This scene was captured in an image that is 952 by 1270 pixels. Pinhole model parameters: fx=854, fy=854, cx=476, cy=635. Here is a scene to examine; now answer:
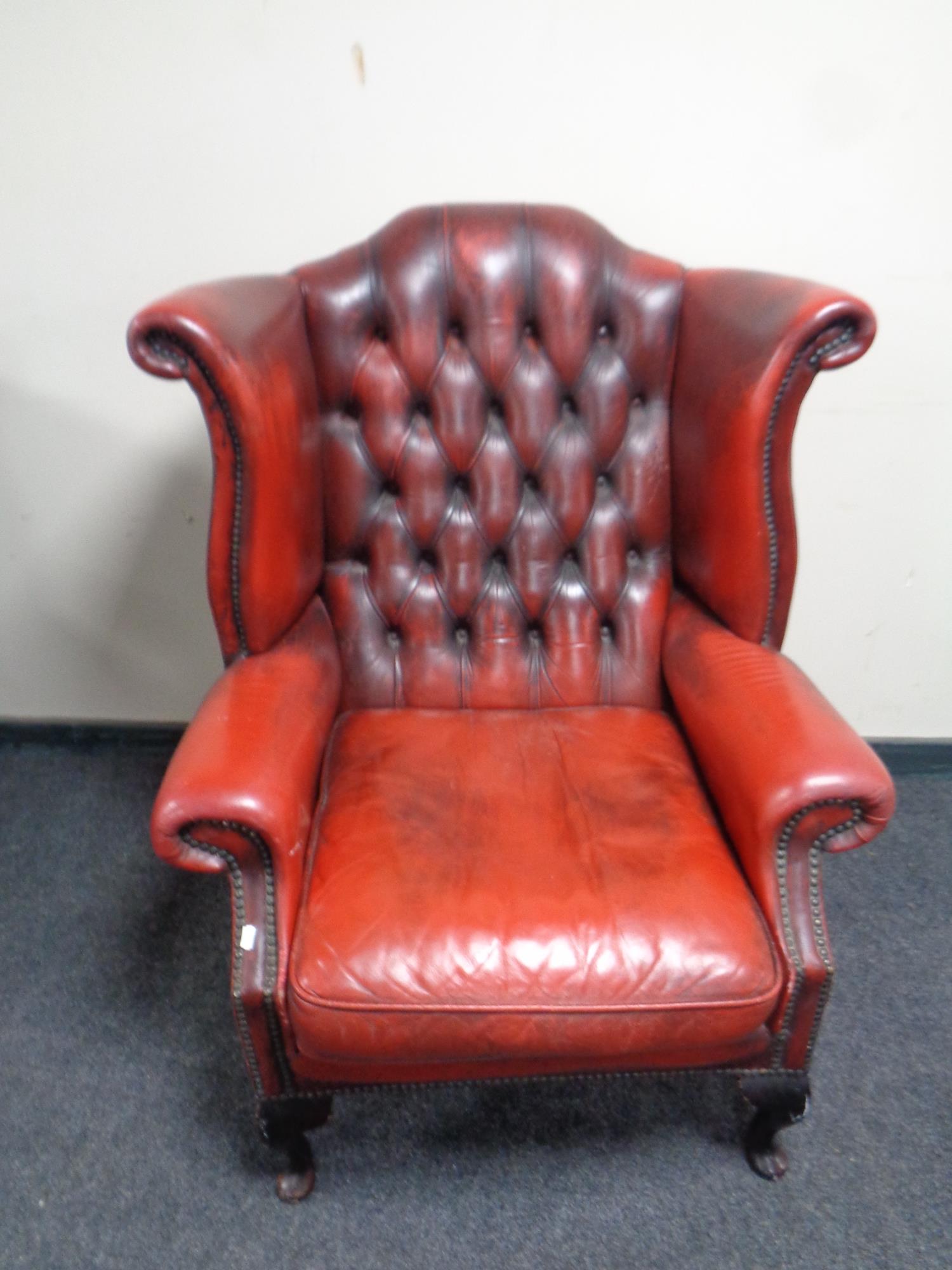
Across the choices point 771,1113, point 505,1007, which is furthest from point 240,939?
point 771,1113

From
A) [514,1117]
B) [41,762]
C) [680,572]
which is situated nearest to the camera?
[514,1117]

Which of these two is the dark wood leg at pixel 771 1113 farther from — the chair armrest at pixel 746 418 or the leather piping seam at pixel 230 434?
the leather piping seam at pixel 230 434

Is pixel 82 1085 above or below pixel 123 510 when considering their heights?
below

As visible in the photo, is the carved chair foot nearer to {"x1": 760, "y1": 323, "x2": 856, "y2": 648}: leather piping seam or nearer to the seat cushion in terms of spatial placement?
the seat cushion

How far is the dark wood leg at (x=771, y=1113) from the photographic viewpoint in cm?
102

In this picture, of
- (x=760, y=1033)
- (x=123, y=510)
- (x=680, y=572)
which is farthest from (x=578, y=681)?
(x=123, y=510)

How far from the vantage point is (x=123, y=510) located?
5.50 ft

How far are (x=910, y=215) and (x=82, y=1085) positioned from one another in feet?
6.08

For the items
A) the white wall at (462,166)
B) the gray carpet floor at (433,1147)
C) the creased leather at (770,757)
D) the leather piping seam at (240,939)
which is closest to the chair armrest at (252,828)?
the leather piping seam at (240,939)

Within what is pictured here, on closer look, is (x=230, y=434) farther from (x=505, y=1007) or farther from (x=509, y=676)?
(x=505, y=1007)

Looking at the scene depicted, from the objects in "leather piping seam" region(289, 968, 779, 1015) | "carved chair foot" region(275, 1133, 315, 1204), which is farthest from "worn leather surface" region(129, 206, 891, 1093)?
"carved chair foot" region(275, 1133, 315, 1204)

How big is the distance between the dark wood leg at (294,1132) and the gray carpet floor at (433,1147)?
0.11ft

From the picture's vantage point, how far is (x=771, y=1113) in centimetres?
107

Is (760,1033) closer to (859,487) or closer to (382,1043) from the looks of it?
(382,1043)
